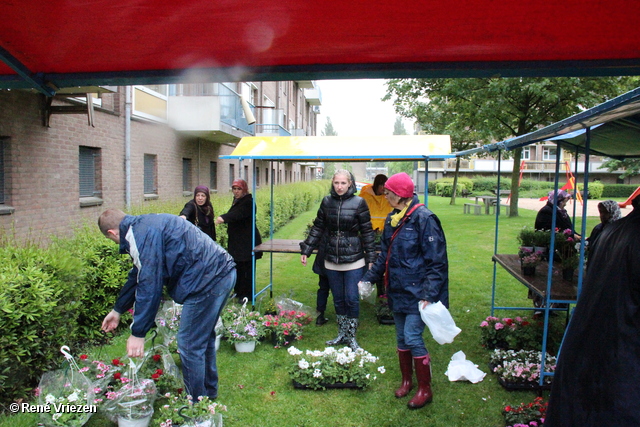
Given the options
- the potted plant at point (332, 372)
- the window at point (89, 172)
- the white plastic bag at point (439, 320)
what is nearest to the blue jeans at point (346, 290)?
the potted plant at point (332, 372)

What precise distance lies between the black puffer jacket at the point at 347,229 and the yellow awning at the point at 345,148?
0.97 m

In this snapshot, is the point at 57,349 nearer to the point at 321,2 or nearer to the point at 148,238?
the point at 148,238

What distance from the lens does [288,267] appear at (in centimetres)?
1009

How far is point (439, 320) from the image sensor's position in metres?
3.69

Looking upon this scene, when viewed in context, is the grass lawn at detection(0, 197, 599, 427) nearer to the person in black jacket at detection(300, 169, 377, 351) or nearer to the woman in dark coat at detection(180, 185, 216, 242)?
the person in black jacket at detection(300, 169, 377, 351)

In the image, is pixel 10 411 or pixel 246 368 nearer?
pixel 10 411

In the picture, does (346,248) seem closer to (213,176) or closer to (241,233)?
(241,233)

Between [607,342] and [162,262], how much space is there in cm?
248

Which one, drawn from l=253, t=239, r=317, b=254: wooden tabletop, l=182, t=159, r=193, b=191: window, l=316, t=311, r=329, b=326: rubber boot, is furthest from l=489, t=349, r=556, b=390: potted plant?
l=182, t=159, r=193, b=191: window

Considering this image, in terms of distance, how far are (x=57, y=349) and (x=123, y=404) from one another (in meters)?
0.97

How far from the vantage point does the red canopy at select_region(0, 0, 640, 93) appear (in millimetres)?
1945

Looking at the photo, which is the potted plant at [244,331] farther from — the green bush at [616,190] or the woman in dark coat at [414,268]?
the green bush at [616,190]

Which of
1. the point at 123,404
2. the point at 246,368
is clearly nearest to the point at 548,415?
the point at 123,404

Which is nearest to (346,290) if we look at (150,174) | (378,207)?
(378,207)
